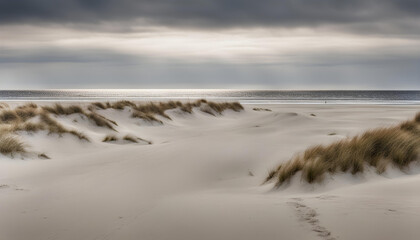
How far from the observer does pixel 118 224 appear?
383 cm

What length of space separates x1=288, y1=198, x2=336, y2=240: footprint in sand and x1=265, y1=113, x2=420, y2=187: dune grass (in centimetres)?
90

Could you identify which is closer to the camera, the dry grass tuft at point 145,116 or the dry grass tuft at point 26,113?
the dry grass tuft at point 26,113

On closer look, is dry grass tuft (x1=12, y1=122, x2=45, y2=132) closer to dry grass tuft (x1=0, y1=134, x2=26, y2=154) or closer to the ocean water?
dry grass tuft (x1=0, y1=134, x2=26, y2=154)

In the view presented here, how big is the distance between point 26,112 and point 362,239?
1298 cm

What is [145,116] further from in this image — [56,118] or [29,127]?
[29,127]

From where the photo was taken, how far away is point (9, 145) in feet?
26.5

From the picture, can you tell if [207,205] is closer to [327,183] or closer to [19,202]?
[327,183]

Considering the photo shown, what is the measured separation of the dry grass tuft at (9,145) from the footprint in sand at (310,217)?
5.98 metres

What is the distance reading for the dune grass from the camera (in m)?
5.09

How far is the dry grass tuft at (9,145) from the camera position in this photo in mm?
7893

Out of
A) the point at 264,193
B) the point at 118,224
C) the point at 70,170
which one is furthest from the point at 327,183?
the point at 70,170

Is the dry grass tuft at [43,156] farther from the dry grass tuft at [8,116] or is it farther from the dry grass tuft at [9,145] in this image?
the dry grass tuft at [8,116]

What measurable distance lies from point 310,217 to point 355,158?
6.40ft

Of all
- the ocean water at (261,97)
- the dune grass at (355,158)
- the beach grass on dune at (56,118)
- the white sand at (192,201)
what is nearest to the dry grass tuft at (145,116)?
the beach grass on dune at (56,118)
